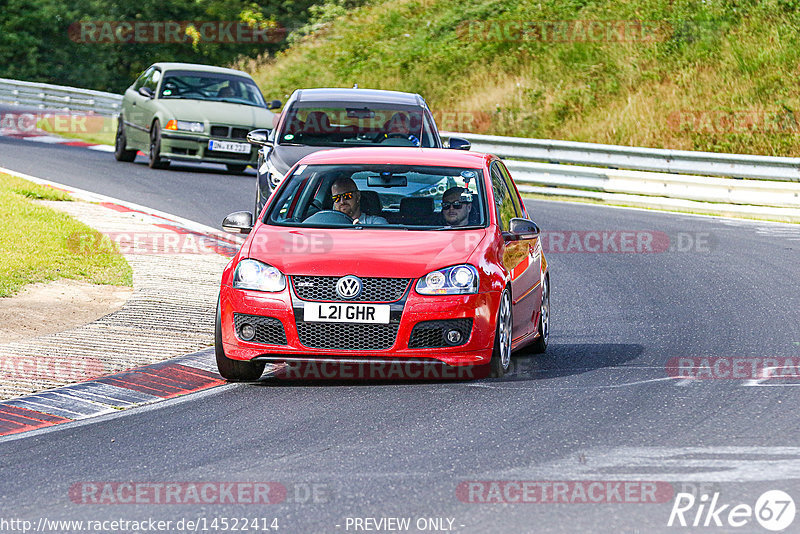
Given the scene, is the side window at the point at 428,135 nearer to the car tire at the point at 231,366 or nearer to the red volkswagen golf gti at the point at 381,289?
the red volkswagen golf gti at the point at 381,289

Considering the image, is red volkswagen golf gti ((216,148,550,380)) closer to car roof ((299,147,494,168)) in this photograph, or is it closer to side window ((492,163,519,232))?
side window ((492,163,519,232))

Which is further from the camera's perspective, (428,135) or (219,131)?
(219,131)

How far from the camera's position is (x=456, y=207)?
9.33 meters

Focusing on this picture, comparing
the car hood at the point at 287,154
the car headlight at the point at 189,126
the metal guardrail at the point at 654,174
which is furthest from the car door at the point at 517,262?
the car headlight at the point at 189,126

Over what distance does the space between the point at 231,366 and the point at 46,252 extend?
5.63 metres

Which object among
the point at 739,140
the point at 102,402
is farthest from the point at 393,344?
the point at 739,140

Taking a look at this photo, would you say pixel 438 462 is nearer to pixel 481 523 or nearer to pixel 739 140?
pixel 481 523

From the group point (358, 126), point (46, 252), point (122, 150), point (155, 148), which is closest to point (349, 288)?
point (46, 252)

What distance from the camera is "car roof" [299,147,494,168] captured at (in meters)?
9.72

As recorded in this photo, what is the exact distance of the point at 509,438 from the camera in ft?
23.1

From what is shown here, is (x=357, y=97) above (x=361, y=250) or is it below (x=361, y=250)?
above

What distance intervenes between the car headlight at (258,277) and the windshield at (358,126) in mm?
7174

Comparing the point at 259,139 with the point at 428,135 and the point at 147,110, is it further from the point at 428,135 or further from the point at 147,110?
the point at 147,110

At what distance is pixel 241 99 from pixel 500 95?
31.1 ft
